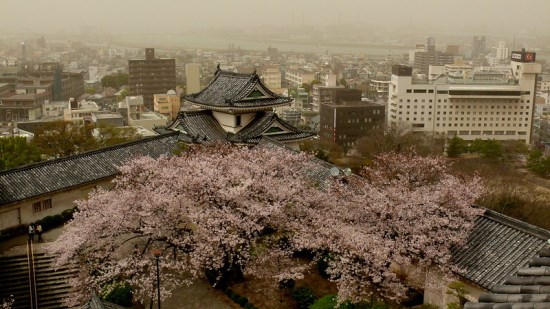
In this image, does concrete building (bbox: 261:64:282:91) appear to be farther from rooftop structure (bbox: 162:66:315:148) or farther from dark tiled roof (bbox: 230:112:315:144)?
dark tiled roof (bbox: 230:112:315:144)


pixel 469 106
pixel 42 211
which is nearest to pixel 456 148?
pixel 469 106

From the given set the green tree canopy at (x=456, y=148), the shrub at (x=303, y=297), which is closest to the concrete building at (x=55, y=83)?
the green tree canopy at (x=456, y=148)

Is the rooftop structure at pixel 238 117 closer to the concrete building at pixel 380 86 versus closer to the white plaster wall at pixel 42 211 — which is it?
the white plaster wall at pixel 42 211

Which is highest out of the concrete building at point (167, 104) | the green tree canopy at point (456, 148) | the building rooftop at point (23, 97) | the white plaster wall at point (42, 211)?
the white plaster wall at point (42, 211)

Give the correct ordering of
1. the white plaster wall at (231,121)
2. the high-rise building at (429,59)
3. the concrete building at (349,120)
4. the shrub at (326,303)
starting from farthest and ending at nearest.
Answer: the high-rise building at (429,59), the concrete building at (349,120), the white plaster wall at (231,121), the shrub at (326,303)

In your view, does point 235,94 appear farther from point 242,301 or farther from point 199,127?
point 242,301

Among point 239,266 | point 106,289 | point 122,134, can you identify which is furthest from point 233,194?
point 122,134
